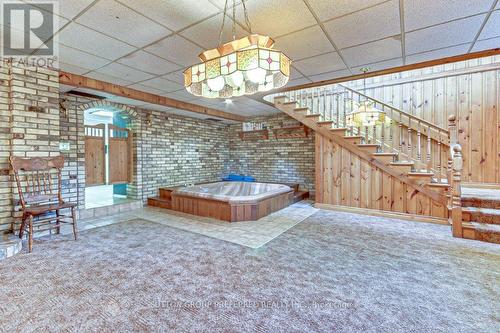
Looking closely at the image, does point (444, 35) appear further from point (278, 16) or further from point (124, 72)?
point (124, 72)

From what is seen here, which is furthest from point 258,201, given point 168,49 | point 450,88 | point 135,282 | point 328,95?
point 450,88

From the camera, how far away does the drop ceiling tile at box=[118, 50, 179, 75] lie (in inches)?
122

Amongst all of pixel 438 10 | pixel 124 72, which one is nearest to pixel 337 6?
pixel 438 10

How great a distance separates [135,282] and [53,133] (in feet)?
9.41

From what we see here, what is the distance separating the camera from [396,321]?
1.58 metres

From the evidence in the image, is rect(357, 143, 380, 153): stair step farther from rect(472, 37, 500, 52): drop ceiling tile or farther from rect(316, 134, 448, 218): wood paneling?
rect(472, 37, 500, 52): drop ceiling tile

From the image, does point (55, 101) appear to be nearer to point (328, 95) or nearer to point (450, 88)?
point (328, 95)

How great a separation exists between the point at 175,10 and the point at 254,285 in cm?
264

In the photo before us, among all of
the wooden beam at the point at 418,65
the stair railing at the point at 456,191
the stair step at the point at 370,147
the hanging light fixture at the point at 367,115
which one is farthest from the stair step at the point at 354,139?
the stair railing at the point at 456,191

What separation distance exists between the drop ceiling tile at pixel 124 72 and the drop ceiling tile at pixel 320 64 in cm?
252

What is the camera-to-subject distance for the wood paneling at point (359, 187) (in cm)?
409

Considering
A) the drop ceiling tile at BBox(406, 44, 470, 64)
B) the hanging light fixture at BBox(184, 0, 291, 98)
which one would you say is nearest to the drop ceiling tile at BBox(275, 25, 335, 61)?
the hanging light fixture at BBox(184, 0, 291, 98)

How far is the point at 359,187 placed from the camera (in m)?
4.66

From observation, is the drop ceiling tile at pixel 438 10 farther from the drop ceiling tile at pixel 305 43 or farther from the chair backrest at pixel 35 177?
the chair backrest at pixel 35 177
